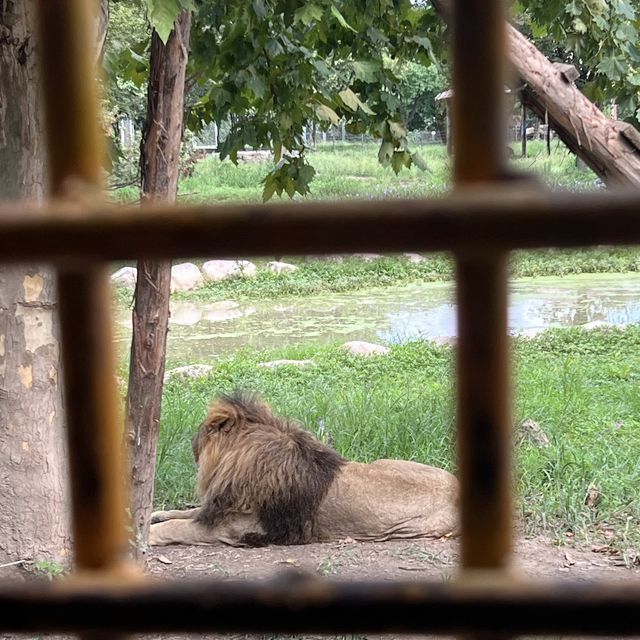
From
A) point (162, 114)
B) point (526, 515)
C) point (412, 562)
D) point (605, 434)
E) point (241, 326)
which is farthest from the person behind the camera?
point (241, 326)

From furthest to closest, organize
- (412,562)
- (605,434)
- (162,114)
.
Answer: (605,434) → (412,562) → (162,114)

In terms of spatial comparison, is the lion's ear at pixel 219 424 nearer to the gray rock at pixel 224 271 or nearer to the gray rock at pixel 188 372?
the gray rock at pixel 188 372

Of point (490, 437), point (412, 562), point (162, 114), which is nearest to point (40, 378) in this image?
point (162, 114)

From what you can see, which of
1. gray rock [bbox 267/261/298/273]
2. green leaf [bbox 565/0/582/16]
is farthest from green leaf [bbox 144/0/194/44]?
gray rock [bbox 267/261/298/273]

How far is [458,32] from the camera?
0.59 m

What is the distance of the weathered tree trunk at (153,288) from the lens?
3359 millimetres

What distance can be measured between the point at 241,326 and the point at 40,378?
9122 millimetres

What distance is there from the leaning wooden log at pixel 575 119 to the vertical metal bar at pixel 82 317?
164 cm

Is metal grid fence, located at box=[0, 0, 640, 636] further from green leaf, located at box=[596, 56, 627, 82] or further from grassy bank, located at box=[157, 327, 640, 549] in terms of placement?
grassy bank, located at box=[157, 327, 640, 549]

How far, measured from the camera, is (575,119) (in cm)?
237

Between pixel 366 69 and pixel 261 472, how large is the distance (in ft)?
6.35

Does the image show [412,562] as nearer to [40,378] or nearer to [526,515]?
[526,515]

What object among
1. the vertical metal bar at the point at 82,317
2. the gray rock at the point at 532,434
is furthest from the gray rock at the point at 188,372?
the vertical metal bar at the point at 82,317

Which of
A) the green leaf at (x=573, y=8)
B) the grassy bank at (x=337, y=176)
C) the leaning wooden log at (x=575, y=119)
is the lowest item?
the leaning wooden log at (x=575, y=119)
